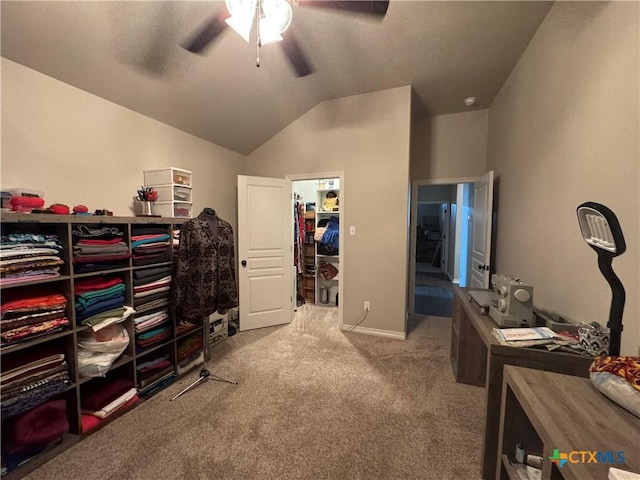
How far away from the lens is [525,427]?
119 cm

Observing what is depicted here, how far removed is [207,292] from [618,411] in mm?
2221

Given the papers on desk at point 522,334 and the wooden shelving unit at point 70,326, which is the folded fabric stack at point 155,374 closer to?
the wooden shelving unit at point 70,326

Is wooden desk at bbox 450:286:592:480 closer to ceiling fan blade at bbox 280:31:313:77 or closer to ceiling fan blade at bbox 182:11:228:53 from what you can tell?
ceiling fan blade at bbox 280:31:313:77

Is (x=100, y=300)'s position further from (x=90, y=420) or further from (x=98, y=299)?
(x=90, y=420)

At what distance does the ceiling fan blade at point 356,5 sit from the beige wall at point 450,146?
2704 mm

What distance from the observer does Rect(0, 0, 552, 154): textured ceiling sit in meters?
1.63

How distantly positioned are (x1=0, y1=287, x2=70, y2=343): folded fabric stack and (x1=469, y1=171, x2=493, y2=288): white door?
359 centimetres

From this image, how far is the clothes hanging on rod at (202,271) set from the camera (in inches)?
78.4

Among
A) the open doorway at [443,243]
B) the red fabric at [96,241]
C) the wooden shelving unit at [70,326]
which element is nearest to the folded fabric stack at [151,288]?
the wooden shelving unit at [70,326]

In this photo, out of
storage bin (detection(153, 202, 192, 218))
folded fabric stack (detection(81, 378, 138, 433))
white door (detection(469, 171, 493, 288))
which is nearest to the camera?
folded fabric stack (detection(81, 378, 138, 433))

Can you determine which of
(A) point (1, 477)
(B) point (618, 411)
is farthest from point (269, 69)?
(A) point (1, 477)

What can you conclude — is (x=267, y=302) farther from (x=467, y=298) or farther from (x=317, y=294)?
(x=467, y=298)

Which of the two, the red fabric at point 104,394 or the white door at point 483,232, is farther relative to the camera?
the white door at point 483,232

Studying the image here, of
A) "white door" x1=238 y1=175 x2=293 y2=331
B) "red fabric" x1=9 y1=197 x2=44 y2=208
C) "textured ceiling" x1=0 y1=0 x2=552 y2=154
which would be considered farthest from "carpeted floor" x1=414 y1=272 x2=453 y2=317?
"red fabric" x1=9 y1=197 x2=44 y2=208
